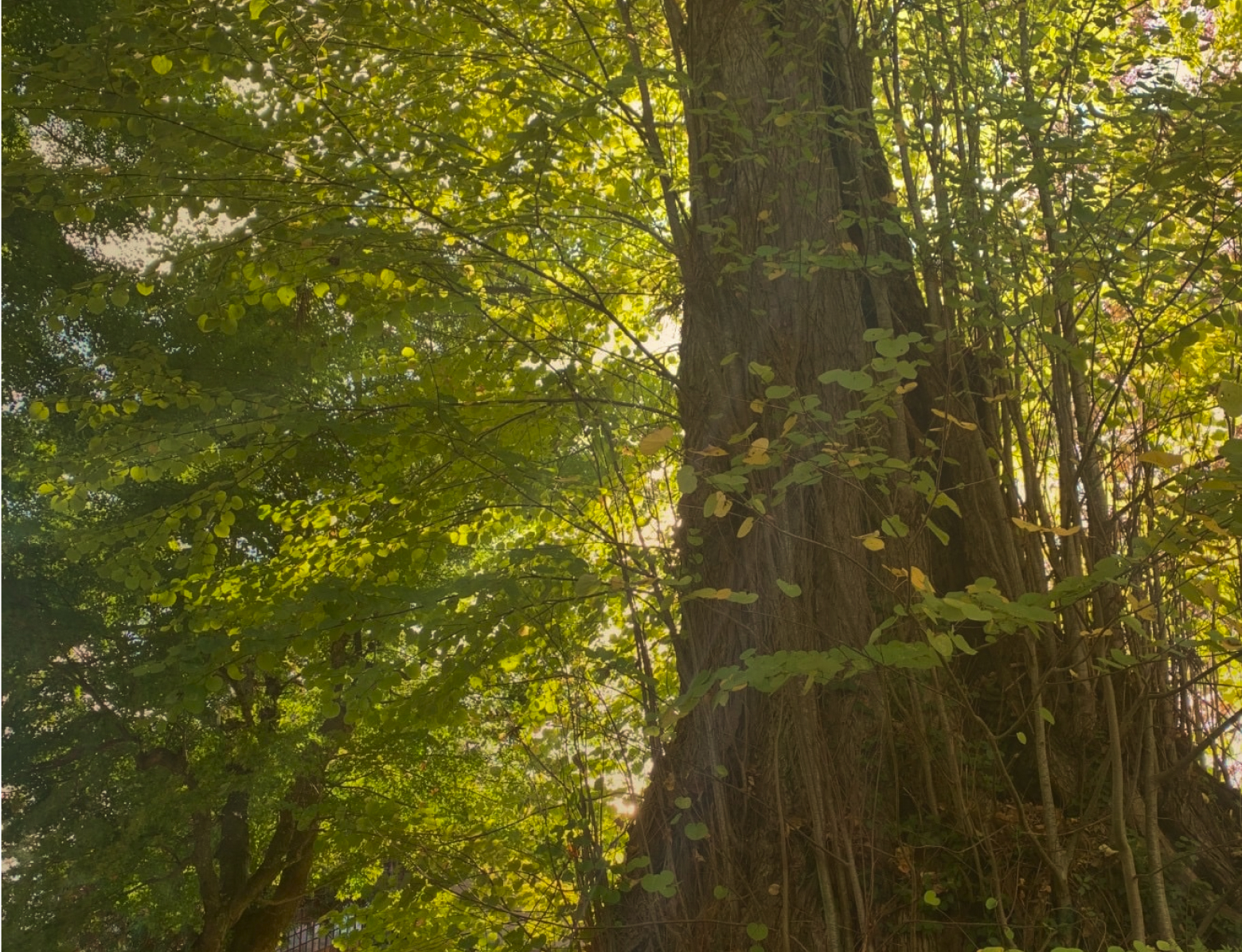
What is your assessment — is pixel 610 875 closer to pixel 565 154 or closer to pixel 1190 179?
pixel 1190 179

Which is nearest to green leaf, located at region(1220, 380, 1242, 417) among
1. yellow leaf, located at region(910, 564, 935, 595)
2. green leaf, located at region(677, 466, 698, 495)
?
yellow leaf, located at region(910, 564, 935, 595)

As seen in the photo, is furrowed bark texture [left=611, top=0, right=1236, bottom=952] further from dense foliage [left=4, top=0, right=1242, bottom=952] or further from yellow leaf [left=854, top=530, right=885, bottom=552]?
yellow leaf [left=854, top=530, right=885, bottom=552]

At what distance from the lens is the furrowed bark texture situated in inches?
81.7

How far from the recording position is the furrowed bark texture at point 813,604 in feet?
6.81

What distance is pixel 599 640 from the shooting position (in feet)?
12.2

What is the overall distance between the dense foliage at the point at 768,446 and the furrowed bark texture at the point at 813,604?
14 mm

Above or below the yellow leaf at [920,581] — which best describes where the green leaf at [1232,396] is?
above

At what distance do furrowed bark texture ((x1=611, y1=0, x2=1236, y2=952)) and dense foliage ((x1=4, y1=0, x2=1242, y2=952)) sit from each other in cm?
1

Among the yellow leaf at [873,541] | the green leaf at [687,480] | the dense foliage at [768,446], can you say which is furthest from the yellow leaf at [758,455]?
the yellow leaf at [873,541]

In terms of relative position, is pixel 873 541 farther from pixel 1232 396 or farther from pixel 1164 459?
pixel 1232 396

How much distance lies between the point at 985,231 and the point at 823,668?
1.20 meters

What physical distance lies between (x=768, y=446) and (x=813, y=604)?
768mm

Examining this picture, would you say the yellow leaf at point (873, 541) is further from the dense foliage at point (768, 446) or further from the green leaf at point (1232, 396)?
the green leaf at point (1232, 396)

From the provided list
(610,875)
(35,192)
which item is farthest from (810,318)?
(35,192)
